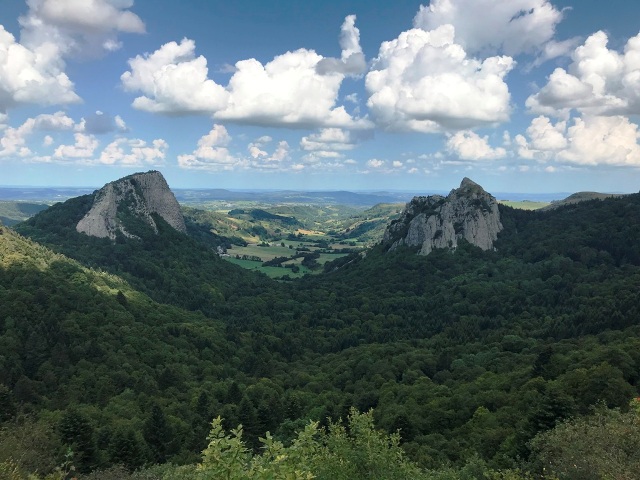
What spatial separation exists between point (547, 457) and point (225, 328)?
5620 inches

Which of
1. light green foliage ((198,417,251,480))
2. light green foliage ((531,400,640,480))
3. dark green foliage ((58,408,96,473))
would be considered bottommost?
dark green foliage ((58,408,96,473))

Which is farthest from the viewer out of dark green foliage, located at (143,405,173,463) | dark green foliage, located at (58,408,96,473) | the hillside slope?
dark green foliage, located at (143,405,173,463)

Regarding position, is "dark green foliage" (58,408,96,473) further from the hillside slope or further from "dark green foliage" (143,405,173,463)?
"dark green foliage" (143,405,173,463)

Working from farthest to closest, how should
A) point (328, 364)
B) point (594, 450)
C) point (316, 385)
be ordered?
point (328, 364)
point (316, 385)
point (594, 450)

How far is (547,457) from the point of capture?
41688 mm

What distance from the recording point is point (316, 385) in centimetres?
11588

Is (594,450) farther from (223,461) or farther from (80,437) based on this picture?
(80,437)

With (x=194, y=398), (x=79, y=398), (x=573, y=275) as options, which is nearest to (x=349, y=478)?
(x=194, y=398)

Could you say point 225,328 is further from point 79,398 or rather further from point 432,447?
point 432,447

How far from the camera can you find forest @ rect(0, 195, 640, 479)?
37750mm

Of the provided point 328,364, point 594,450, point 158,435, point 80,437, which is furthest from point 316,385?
point 594,450

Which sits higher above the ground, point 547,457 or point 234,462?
point 234,462

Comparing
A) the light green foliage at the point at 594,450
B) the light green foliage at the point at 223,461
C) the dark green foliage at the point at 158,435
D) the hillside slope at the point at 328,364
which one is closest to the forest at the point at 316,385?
the light green foliage at the point at 223,461

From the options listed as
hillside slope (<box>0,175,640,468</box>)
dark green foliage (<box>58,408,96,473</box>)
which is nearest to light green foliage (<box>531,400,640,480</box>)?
hillside slope (<box>0,175,640,468</box>)
